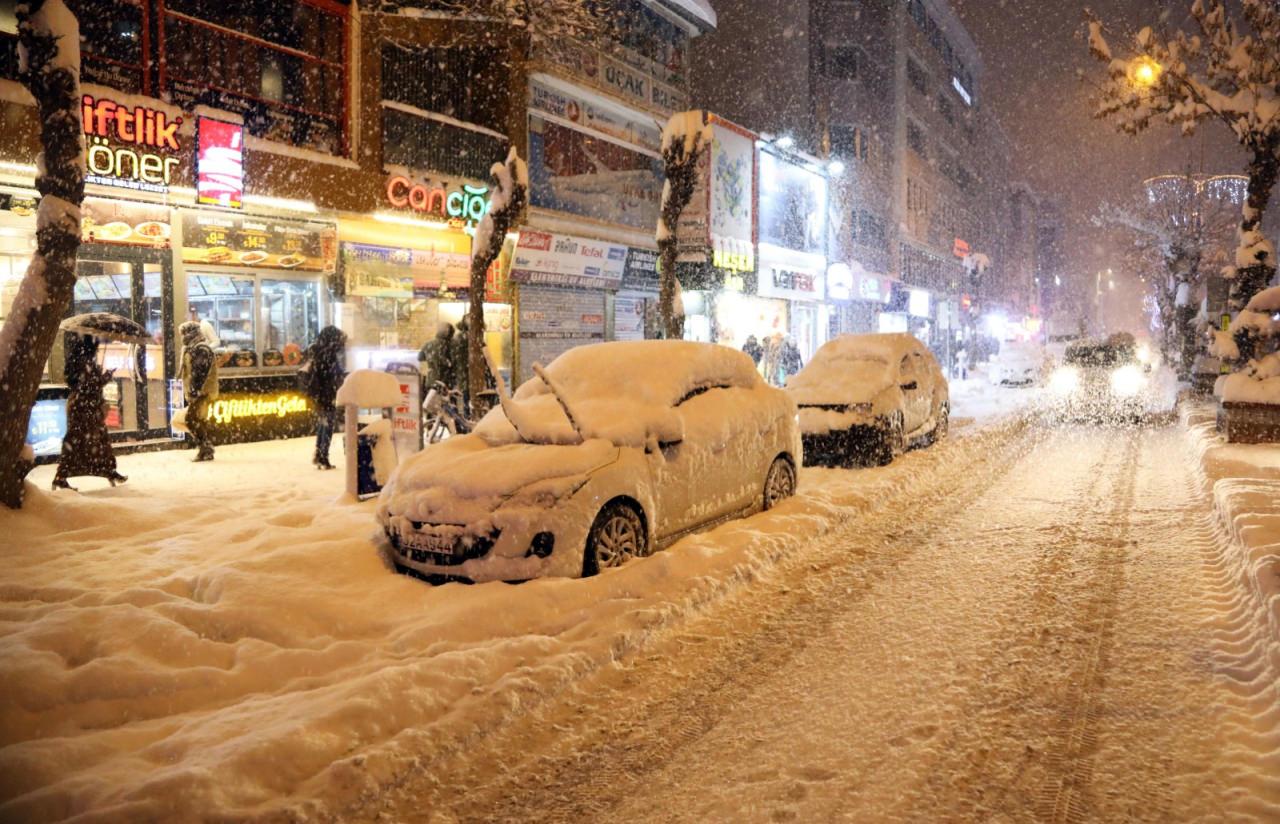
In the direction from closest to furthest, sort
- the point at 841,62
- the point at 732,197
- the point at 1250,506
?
the point at 1250,506, the point at 732,197, the point at 841,62

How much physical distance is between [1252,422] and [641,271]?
642 inches

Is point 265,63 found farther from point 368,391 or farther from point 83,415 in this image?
point 368,391

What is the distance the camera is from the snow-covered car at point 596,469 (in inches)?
251

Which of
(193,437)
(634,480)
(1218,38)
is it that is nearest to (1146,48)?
(1218,38)

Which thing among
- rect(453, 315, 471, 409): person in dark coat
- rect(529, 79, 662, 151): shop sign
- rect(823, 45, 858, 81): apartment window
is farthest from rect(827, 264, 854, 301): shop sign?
rect(453, 315, 471, 409): person in dark coat

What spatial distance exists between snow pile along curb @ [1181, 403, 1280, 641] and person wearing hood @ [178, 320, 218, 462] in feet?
40.8

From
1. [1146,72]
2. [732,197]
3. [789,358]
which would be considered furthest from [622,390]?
[732,197]

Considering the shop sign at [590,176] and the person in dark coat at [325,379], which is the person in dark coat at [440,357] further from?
the shop sign at [590,176]

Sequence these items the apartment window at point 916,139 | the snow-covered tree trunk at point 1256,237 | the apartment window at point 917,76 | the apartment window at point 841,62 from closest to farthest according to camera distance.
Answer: the snow-covered tree trunk at point 1256,237 < the apartment window at point 841,62 < the apartment window at point 917,76 < the apartment window at point 916,139

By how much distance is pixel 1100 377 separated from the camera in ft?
90.1

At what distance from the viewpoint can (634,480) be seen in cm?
698

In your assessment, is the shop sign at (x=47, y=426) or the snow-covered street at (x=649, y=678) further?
the shop sign at (x=47, y=426)

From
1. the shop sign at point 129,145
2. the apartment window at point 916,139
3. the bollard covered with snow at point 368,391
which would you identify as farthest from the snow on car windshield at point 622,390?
the apartment window at point 916,139

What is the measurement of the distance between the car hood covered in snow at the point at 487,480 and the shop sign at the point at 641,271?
60.6ft
